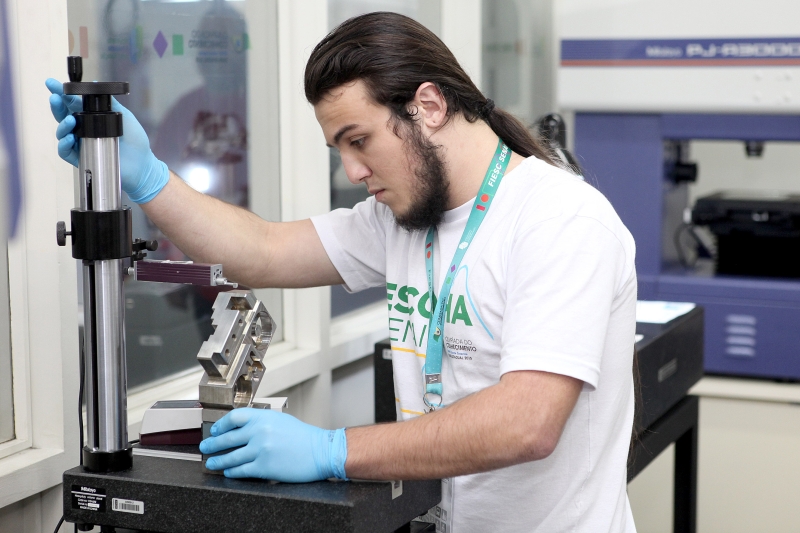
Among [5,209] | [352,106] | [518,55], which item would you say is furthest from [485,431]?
[518,55]

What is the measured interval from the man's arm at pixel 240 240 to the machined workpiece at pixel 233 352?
384 mm

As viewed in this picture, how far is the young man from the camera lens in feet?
3.39

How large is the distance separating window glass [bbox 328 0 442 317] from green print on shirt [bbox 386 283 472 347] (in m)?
1.04

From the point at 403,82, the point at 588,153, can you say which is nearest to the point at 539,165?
the point at 403,82

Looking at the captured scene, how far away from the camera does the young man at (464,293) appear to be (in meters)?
1.03

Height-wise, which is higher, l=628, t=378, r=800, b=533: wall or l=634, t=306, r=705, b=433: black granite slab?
l=634, t=306, r=705, b=433: black granite slab

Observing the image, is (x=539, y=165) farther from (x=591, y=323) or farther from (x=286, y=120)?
(x=286, y=120)

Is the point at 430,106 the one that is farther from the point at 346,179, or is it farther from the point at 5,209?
the point at 346,179

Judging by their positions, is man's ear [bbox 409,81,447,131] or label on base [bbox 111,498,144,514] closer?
label on base [bbox 111,498,144,514]

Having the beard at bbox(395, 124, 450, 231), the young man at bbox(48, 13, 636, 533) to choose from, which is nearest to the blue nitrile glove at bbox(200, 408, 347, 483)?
the young man at bbox(48, 13, 636, 533)

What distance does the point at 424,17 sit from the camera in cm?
282

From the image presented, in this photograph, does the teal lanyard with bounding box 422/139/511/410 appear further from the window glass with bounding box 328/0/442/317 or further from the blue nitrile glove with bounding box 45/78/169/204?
the window glass with bounding box 328/0/442/317

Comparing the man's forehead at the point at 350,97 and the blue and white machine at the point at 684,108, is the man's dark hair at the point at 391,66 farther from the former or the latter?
the blue and white machine at the point at 684,108

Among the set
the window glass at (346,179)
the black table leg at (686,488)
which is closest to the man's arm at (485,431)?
the black table leg at (686,488)
